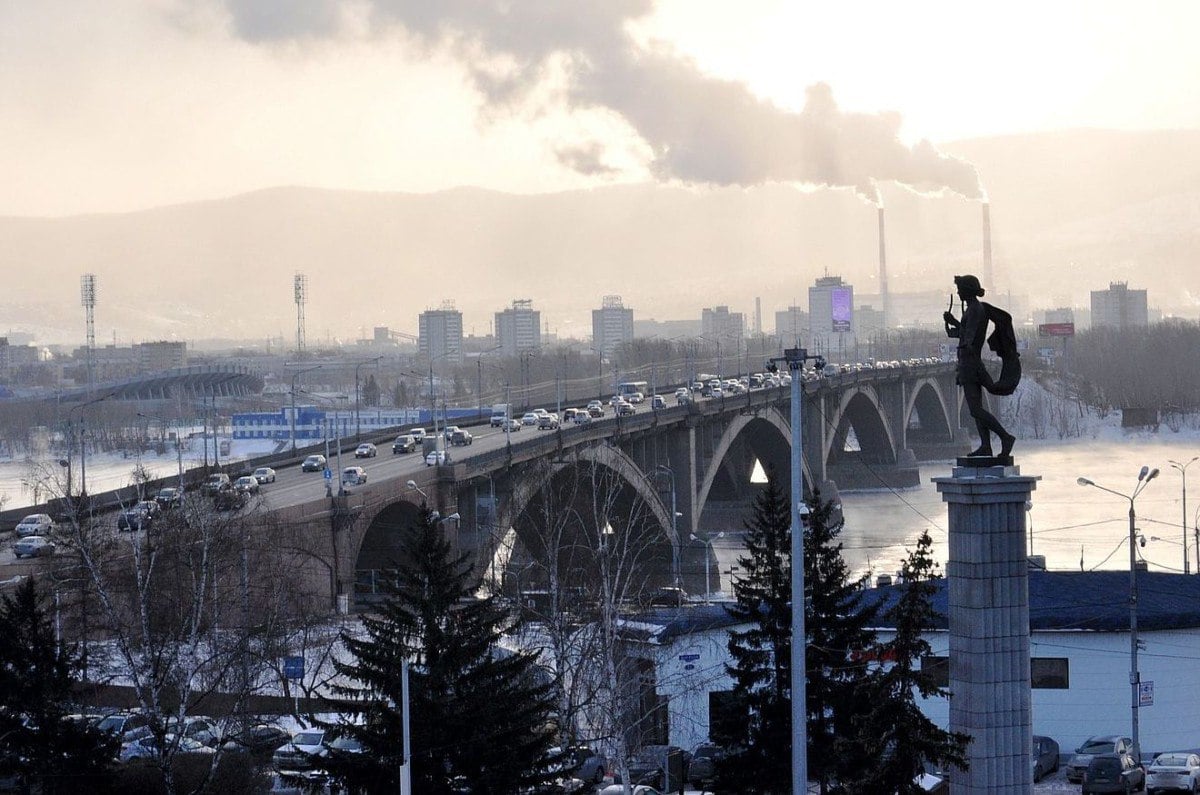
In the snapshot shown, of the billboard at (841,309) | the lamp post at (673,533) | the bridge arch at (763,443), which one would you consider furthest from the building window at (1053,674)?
the billboard at (841,309)

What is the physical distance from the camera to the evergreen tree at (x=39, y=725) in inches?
749

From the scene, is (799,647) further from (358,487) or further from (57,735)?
(358,487)

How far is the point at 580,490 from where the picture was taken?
187 ft

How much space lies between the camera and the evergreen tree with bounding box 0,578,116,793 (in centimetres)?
1903

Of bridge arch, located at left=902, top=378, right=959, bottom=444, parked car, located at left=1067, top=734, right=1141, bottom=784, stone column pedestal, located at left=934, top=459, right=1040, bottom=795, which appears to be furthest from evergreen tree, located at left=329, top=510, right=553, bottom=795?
bridge arch, located at left=902, top=378, right=959, bottom=444

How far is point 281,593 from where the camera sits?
31.1 meters

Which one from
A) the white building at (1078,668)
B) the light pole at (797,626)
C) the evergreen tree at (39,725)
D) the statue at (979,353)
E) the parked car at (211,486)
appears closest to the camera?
the light pole at (797,626)

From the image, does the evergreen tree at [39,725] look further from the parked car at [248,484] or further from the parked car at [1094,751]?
the parked car at [248,484]

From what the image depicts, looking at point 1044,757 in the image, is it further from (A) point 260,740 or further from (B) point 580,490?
(B) point 580,490

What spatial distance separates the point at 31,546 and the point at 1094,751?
2266 cm

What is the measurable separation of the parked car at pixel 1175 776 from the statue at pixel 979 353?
9332 millimetres

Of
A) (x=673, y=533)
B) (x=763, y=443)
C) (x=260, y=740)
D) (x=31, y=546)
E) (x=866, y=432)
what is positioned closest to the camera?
(x=260, y=740)

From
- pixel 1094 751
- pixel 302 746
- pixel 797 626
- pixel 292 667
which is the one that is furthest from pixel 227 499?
pixel 797 626

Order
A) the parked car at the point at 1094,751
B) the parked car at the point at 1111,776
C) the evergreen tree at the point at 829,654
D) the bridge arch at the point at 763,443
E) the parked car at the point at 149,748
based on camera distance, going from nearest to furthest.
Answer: the evergreen tree at the point at 829,654 < the parked car at the point at 149,748 < the parked car at the point at 1111,776 < the parked car at the point at 1094,751 < the bridge arch at the point at 763,443
